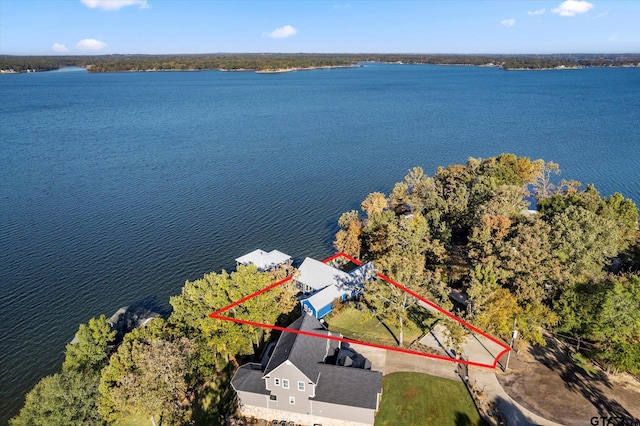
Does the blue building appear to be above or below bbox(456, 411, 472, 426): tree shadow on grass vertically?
above

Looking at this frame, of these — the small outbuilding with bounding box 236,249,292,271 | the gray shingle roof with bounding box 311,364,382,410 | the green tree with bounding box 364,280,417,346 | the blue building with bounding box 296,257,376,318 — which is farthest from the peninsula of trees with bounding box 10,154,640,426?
the small outbuilding with bounding box 236,249,292,271

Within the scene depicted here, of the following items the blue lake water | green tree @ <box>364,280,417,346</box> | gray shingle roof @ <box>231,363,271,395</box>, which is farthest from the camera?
the blue lake water

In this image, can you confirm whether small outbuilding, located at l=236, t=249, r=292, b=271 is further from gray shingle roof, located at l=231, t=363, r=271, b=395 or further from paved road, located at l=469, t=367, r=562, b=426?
paved road, located at l=469, t=367, r=562, b=426

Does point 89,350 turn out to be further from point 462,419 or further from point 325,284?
point 462,419

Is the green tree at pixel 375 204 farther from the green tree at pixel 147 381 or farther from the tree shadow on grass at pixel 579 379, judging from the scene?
the green tree at pixel 147 381

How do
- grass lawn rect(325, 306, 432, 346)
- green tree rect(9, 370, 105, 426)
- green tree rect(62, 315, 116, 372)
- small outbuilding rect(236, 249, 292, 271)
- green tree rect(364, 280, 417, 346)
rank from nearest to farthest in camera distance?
green tree rect(9, 370, 105, 426), green tree rect(62, 315, 116, 372), green tree rect(364, 280, 417, 346), grass lawn rect(325, 306, 432, 346), small outbuilding rect(236, 249, 292, 271)

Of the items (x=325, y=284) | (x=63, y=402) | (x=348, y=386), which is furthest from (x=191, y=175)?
(x=348, y=386)

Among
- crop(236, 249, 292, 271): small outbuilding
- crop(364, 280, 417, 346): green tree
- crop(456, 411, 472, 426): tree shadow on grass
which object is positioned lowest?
crop(456, 411, 472, 426): tree shadow on grass
